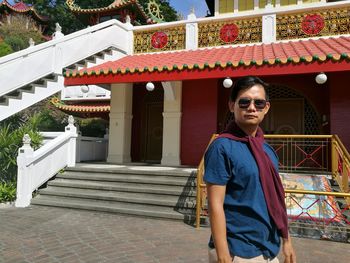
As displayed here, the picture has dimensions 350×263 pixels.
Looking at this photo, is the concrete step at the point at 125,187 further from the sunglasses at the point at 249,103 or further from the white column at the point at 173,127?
the sunglasses at the point at 249,103

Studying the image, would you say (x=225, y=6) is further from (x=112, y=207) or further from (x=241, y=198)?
(x=241, y=198)

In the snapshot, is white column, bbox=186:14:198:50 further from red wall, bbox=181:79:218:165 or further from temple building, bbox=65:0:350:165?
red wall, bbox=181:79:218:165

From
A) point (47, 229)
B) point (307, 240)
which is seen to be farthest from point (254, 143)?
point (47, 229)

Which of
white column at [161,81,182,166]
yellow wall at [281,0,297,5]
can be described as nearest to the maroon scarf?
white column at [161,81,182,166]

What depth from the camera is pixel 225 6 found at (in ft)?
40.0

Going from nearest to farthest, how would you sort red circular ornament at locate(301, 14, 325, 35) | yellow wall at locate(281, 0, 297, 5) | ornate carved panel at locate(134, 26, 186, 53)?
red circular ornament at locate(301, 14, 325, 35), yellow wall at locate(281, 0, 297, 5), ornate carved panel at locate(134, 26, 186, 53)

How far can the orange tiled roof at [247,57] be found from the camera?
7.63 m

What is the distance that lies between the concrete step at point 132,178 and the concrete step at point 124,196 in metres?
0.44

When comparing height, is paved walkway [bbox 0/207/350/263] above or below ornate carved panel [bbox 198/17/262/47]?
below

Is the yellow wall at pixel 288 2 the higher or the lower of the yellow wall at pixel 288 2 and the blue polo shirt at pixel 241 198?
the higher

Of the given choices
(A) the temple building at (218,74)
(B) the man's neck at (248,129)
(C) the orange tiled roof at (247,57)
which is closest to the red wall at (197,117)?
(A) the temple building at (218,74)

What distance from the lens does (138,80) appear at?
913 centimetres

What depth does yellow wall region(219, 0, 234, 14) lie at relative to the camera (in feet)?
39.8

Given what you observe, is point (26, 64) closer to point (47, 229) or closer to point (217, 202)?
point (47, 229)
